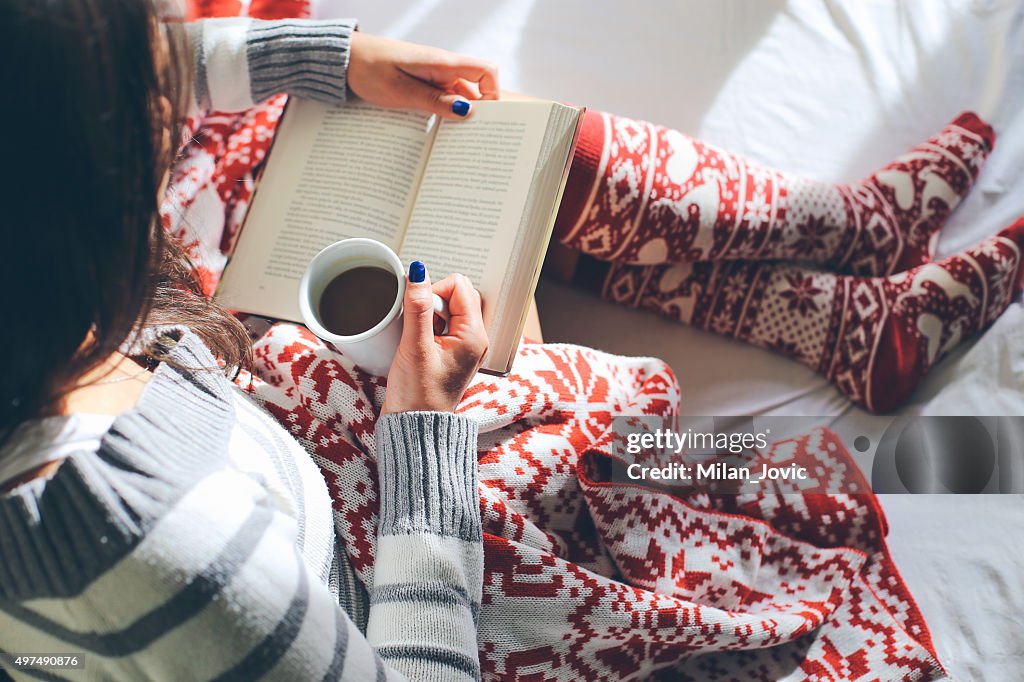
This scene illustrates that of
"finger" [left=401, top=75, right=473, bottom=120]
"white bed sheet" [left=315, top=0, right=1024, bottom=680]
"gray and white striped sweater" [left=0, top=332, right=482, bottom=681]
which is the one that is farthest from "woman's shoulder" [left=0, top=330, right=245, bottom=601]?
"white bed sheet" [left=315, top=0, right=1024, bottom=680]

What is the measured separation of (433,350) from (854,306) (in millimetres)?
552

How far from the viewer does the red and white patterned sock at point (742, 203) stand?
72 cm

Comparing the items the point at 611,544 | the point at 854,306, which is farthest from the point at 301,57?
the point at 854,306

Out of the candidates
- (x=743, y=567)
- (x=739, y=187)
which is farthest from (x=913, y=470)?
(x=739, y=187)

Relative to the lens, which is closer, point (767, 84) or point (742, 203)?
point (742, 203)

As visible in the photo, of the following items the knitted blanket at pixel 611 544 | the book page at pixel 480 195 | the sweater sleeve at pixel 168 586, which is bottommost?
the knitted blanket at pixel 611 544

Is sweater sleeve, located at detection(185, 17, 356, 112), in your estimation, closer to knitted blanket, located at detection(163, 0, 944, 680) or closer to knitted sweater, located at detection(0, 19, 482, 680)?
knitted blanket, located at detection(163, 0, 944, 680)

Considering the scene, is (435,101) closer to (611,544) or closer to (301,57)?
(301,57)

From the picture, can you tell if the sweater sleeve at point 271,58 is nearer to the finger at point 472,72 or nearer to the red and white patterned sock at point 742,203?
the finger at point 472,72

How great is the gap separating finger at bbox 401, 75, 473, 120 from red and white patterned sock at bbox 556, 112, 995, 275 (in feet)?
0.44

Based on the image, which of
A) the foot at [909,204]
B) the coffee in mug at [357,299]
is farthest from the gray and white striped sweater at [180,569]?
the foot at [909,204]

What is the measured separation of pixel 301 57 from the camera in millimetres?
701

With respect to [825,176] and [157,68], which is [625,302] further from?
[157,68]

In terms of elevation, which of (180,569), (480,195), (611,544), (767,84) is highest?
(767,84)
